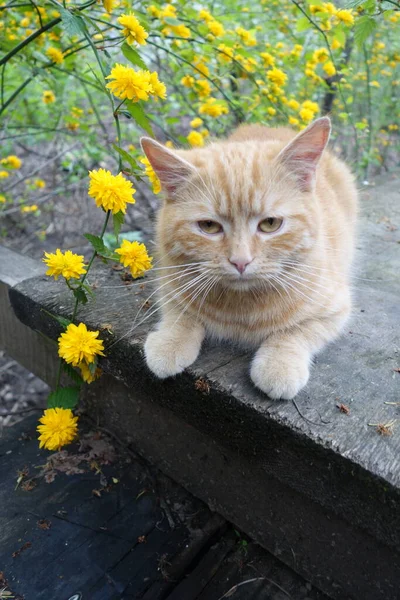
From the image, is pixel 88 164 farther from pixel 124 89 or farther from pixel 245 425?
pixel 245 425

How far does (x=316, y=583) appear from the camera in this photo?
137 cm

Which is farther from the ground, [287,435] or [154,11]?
[154,11]

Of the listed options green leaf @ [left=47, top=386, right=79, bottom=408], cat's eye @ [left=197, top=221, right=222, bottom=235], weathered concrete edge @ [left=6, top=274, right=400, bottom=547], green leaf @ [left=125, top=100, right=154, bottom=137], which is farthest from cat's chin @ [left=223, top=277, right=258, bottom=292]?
green leaf @ [left=47, top=386, right=79, bottom=408]

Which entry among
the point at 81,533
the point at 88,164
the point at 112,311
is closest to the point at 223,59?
the point at 112,311

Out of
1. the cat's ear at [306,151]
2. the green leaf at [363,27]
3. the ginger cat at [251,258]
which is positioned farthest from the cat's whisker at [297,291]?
the green leaf at [363,27]

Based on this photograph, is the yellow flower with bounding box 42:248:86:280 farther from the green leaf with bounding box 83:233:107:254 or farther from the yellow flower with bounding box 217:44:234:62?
the yellow flower with bounding box 217:44:234:62

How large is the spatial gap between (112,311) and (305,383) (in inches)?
28.9

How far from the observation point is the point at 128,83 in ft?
4.09

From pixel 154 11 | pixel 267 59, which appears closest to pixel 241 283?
pixel 154 11

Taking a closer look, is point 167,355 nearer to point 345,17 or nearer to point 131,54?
point 131,54

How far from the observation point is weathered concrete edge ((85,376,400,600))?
48.9 inches

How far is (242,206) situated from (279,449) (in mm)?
617

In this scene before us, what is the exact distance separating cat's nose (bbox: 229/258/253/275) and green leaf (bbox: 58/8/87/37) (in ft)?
2.40

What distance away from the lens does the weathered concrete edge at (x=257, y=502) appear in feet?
4.07
